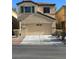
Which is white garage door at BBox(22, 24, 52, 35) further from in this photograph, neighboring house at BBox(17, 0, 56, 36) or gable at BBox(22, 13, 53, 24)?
gable at BBox(22, 13, 53, 24)

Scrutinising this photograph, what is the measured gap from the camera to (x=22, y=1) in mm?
28297

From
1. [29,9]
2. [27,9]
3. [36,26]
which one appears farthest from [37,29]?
[29,9]

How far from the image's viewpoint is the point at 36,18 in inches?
1147

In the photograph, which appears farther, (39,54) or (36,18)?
(36,18)

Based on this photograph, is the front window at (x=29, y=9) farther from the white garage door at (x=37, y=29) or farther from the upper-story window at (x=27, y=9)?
the white garage door at (x=37, y=29)

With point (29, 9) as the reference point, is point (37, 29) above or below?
below

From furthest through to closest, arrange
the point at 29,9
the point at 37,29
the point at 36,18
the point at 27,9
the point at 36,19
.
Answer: the point at 29,9 < the point at 27,9 < the point at 36,18 < the point at 36,19 < the point at 37,29

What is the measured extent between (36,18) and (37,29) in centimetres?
243

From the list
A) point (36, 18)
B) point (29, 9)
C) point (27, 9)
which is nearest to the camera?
point (36, 18)

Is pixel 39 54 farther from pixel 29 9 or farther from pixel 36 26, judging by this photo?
pixel 29 9

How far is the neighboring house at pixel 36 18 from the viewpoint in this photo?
26672 millimetres

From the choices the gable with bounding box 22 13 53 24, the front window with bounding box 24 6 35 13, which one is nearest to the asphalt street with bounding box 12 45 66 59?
the gable with bounding box 22 13 53 24
